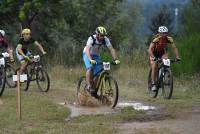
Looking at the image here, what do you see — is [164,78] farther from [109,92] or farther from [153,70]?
[109,92]

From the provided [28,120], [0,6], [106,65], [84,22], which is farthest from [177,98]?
[84,22]

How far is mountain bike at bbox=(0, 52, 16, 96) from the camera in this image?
15241 mm

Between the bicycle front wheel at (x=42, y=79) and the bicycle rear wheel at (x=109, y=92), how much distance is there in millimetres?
4062

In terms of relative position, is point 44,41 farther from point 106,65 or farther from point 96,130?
point 96,130

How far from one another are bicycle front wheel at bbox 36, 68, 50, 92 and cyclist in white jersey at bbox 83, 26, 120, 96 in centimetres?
362

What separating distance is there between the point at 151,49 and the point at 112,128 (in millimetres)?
5255

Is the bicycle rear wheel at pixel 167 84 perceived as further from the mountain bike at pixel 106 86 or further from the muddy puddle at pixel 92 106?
the mountain bike at pixel 106 86

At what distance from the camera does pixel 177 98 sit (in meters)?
14.4

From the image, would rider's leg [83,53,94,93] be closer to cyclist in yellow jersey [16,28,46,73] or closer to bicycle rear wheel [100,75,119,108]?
bicycle rear wheel [100,75,119,108]

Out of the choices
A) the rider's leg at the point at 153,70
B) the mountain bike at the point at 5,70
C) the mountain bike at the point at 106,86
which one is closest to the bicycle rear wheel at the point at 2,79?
the mountain bike at the point at 5,70

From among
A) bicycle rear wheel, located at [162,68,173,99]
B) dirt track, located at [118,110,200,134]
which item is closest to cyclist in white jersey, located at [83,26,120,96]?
bicycle rear wheel, located at [162,68,173,99]

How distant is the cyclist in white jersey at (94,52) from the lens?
13125mm

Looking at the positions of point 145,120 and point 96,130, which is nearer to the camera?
point 96,130

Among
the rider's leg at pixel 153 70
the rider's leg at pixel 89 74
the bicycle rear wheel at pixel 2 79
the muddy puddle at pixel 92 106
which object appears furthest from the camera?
the bicycle rear wheel at pixel 2 79
